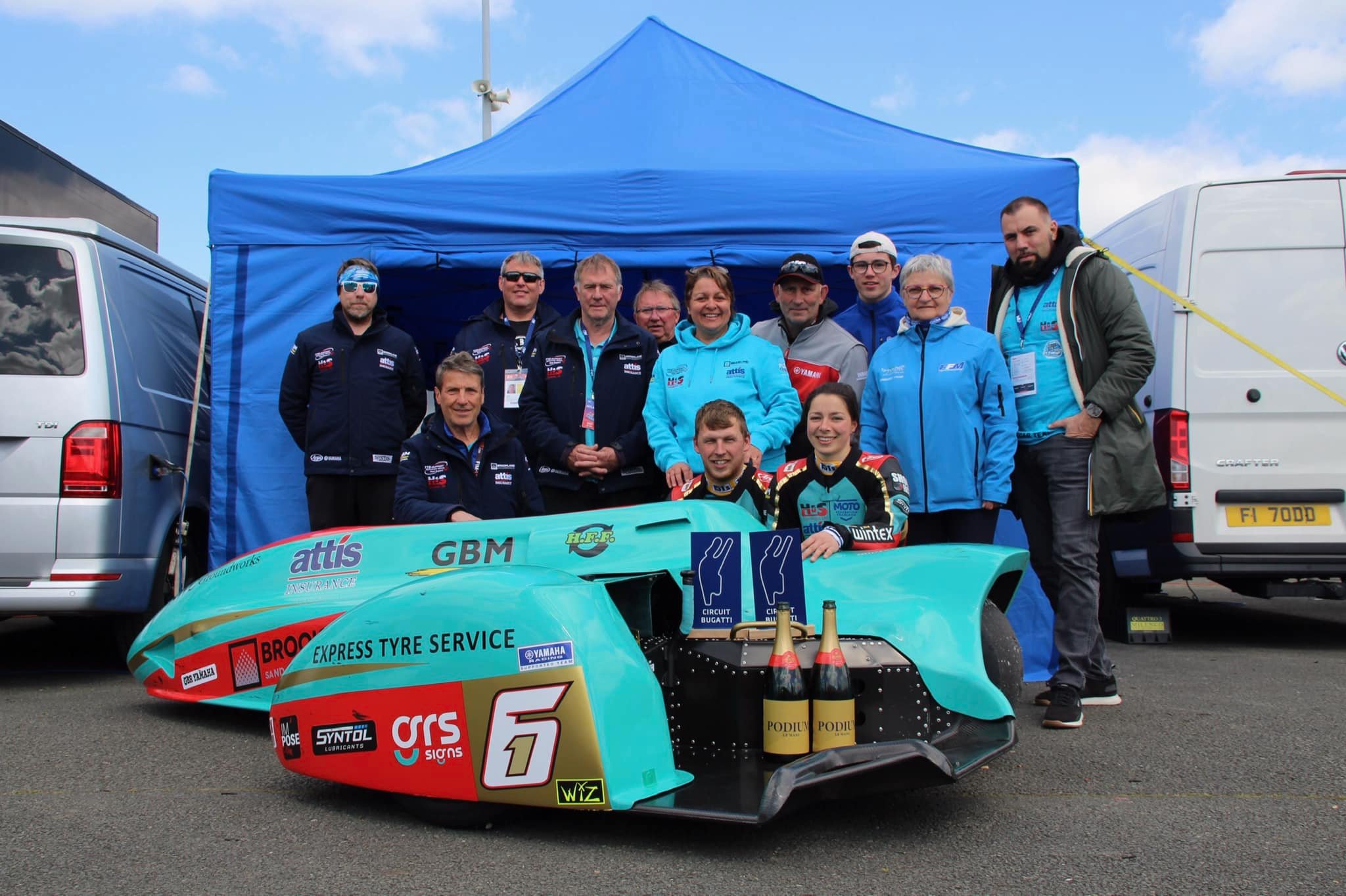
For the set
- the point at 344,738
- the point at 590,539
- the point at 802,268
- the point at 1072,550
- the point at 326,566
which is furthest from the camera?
the point at 802,268

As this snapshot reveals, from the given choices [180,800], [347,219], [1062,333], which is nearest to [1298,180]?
[1062,333]

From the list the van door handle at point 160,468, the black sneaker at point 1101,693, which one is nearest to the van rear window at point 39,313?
the van door handle at point 160,468

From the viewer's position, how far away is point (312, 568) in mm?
3768

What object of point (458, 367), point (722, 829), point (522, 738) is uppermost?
point (458, 367)

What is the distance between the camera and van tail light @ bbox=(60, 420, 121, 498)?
14.8 ft

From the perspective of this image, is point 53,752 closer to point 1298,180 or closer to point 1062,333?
point 1062,333

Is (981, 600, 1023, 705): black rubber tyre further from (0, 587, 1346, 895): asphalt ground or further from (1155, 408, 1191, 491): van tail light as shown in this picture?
(1155, 408, 1191, 491): van tail light

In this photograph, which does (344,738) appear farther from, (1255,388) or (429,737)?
(1255,388)

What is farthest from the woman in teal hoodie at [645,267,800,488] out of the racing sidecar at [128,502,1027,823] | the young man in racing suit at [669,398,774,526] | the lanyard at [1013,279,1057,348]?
the racing sidecar at [128,502,1027,823]

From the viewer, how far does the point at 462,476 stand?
423 centimetres

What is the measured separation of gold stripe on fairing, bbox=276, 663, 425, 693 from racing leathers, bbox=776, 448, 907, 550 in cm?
138

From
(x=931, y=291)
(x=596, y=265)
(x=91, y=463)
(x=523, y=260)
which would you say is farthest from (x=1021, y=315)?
(x=91, y=463)

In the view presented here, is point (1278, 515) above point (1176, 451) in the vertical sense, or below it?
below

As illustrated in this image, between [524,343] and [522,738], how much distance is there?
301 centimetres
